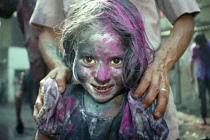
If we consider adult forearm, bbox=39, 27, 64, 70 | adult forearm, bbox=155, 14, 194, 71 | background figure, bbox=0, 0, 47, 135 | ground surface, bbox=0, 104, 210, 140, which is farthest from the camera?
ground surface, bbox=0, 104, 210, 140

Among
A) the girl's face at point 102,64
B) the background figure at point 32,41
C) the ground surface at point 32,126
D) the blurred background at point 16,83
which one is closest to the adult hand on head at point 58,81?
the girl's face at point 102,64

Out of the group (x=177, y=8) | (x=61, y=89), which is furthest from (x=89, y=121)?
(x=177, y=8)

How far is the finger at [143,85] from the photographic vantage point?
3.79 feet

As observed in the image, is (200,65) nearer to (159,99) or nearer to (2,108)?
(159,99)

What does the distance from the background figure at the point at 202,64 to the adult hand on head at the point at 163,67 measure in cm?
243

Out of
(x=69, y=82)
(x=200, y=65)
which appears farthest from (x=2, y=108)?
(x=69, y=82)

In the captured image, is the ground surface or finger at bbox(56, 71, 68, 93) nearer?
finger at bbox(56, 71, 68, 93)

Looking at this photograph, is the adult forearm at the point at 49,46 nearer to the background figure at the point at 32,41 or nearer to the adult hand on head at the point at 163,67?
the adult hand on head at the point at 163,67

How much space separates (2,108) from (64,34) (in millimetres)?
4396

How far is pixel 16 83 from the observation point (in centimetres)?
561

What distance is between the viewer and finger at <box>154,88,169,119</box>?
1135 mm

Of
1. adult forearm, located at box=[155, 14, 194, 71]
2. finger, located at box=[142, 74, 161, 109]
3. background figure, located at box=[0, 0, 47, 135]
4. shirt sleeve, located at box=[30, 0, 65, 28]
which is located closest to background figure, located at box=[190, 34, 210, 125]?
background figure, located at box=[0, 0, 47, 135]

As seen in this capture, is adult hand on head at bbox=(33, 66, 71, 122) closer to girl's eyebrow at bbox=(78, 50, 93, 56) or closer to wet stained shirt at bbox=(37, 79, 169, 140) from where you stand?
wet stained shirt at bbox=(37, 79, 169, 140)

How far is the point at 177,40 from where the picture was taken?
1453mm
